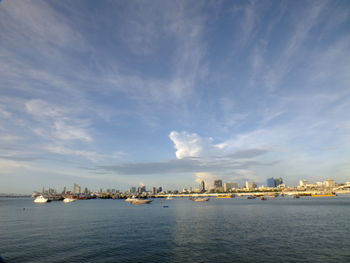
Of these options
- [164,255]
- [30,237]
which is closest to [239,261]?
[164,255]

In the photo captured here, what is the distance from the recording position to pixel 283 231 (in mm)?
Result: 51812

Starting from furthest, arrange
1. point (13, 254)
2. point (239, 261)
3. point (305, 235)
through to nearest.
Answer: point (305, 235) → point (13, 254) → point (239, 261)

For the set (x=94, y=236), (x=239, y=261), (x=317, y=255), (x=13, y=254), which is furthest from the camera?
(x=94, y=236)

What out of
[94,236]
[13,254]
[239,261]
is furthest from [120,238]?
[239,261]

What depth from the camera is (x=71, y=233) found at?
54.4 metres

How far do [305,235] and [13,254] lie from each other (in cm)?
5773

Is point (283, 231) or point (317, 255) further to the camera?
point (283, 231)

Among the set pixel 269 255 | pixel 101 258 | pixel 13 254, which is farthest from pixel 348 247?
pixel 13 254

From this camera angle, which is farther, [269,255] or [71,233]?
[71,233]

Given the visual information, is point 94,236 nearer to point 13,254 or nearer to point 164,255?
point 13,254

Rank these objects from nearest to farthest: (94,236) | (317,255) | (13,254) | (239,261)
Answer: (239,261), (317,255), (13,254), (94,236)

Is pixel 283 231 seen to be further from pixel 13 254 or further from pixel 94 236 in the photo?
pixel 13 254

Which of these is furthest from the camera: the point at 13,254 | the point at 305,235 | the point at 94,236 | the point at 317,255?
the point at 94,236

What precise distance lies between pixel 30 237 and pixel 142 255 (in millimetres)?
32775
